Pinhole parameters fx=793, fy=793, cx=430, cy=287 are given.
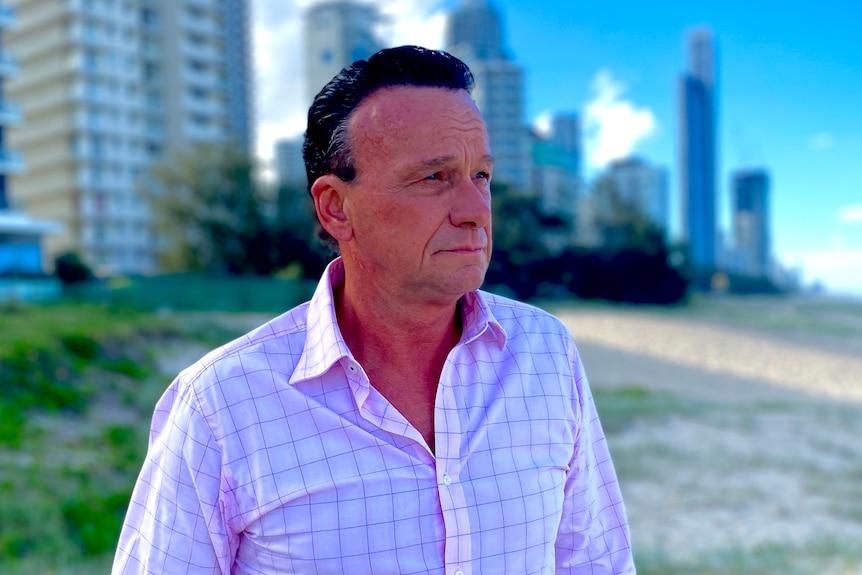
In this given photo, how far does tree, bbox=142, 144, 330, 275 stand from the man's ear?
1359 inches

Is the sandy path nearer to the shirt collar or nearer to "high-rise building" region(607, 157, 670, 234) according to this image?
the shirt collar

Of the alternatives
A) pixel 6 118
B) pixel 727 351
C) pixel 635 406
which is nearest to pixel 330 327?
pixel 635 406

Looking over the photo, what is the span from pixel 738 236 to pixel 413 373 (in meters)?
124

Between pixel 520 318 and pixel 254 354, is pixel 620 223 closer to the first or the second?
pixel 520 318

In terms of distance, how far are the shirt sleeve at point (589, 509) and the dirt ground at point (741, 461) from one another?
5.40 metres

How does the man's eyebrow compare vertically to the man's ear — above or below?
above

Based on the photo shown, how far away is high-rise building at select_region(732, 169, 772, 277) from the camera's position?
365 ft

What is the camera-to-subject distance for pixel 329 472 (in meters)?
1.58

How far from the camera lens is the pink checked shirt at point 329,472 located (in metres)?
1.57

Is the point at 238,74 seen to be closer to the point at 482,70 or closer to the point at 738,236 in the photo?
the point at 482,70

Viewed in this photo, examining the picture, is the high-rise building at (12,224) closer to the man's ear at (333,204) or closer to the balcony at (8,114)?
→ the balcony at (8,114)

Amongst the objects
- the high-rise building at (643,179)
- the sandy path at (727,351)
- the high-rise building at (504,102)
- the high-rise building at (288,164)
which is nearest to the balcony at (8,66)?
the high-rise building at (288,164)

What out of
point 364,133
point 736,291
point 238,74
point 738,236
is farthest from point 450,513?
point 738,236

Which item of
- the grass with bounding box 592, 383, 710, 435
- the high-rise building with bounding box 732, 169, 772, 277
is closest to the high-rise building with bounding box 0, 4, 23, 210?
the grass with bounding box 592, 383, 710, 435
